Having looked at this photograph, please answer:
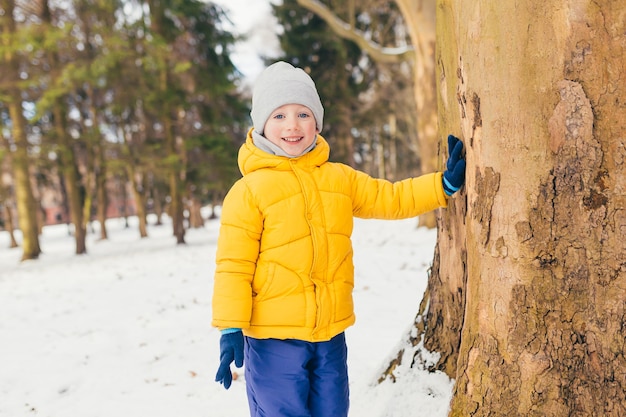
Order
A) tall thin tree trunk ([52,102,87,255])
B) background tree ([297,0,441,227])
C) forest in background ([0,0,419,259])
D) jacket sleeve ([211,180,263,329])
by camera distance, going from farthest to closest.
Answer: tall thin tree trunk ([52,102,87,255])
forest in background ([0,0,419,259])
background tree ([297,0,441,227])
jacket sleeve ([211,180,263,329])

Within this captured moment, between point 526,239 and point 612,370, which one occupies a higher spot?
point 526,239

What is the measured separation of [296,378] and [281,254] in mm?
530

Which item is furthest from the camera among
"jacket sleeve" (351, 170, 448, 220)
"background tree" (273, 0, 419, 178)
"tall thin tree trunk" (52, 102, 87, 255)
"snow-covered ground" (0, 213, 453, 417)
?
"background tree" (273, 0, 419, 178)

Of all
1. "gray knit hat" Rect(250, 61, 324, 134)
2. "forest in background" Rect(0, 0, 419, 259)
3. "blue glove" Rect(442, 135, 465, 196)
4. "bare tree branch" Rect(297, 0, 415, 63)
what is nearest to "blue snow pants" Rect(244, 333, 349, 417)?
"blue glove" Rect(442, 135, 465, 196)

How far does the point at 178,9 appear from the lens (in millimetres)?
12195

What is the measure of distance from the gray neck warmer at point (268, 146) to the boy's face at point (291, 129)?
0.01 m

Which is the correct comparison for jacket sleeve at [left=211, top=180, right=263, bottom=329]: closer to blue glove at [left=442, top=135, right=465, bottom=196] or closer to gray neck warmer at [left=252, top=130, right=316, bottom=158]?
gray neck warmer at [left=252, top=130, right=316, bottom=158]

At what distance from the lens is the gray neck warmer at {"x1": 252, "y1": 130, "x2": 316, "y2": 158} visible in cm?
180

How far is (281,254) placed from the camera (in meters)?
1.73

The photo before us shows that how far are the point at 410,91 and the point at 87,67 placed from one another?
1031 centimetres

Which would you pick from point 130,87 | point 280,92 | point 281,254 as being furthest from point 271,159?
point 130,87

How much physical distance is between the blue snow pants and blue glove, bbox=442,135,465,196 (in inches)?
33.0

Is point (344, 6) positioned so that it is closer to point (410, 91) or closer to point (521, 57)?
point (410, 91)

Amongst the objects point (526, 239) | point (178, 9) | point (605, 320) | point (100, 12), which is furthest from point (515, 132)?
point (100, 12)
